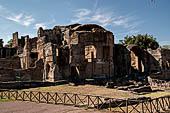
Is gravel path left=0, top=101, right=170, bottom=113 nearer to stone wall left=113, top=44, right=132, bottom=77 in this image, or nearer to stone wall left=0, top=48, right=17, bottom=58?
stone wall left=113, top=44, right=132, bottom=77

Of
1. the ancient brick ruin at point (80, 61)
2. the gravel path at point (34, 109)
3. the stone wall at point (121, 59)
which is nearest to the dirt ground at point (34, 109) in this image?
the gravel path at point (34, 109)

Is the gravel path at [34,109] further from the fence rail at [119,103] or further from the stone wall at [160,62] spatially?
the stone wall at [160,62]

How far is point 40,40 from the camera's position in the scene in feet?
102

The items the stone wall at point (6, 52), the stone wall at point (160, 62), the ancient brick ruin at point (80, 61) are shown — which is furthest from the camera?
the stone wall at point (6, 52)

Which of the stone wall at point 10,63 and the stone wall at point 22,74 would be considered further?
the stone wall at point 10,63

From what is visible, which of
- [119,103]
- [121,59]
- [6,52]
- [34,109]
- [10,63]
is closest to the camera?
[34,109]

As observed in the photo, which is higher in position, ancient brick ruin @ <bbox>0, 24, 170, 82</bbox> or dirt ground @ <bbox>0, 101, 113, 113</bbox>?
ancient brick ruin @ <bbox>0, 24, 170, 82</bbox>

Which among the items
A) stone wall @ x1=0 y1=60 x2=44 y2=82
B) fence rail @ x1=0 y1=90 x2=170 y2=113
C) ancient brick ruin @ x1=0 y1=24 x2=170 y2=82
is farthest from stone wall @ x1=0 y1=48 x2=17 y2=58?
fence rail @ x1=0 y1=90 x2=170 y2=113

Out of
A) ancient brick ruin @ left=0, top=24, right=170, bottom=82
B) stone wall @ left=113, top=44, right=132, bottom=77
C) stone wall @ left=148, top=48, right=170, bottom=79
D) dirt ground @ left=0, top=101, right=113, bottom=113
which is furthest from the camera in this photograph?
stone wall @ left=148, top=48, right=170, bottom=79

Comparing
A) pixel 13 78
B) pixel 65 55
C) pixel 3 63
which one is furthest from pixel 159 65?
pixel 3 63

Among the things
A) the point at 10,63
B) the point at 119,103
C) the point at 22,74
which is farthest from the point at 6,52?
the point at 119,103

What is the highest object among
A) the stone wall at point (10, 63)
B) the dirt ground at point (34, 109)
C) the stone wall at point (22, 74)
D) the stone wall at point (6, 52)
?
the stone wall at point (6, 52)

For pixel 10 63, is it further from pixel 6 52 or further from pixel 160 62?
pixel 160 62

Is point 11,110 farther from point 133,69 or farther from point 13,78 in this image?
point 133,69
